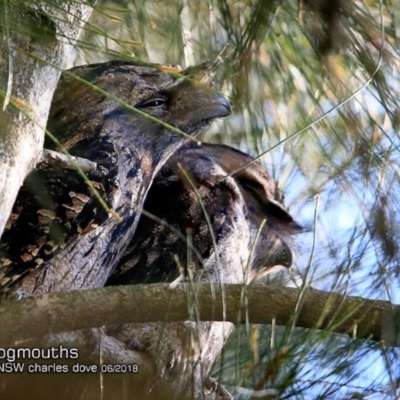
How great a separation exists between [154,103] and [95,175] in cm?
31

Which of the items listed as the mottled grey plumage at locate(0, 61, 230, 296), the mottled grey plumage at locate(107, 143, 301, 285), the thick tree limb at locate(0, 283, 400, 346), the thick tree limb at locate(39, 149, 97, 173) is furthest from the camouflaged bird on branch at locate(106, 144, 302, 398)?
the thick tree limb at locate(0, 283, 400, 346)

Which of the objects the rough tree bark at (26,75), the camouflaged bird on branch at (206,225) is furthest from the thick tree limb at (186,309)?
the camouflaged bird on branch at (206,225)

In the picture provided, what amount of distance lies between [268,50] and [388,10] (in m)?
0.33

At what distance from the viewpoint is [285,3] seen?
1660 millimetres

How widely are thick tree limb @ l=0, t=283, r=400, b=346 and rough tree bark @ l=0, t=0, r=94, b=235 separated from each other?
146 mm

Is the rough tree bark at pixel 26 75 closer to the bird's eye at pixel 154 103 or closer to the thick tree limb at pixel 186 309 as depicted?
the thick tree limb at pixel 186 309

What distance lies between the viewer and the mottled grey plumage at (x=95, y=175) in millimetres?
1604

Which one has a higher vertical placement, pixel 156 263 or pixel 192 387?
pixel 156 263

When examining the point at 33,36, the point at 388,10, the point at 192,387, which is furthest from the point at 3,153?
the point at 388,10

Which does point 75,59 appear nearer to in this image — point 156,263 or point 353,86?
point 156,263

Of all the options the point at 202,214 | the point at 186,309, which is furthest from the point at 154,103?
the point at 186,309

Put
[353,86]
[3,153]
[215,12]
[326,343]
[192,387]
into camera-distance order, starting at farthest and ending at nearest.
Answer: [215,12] → [353,86] → [326,343] → [192,387] → [3,153]

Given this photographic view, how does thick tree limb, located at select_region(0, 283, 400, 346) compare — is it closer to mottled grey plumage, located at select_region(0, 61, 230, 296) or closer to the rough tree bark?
the rough tree bark

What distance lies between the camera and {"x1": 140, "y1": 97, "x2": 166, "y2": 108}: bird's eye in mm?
1884
